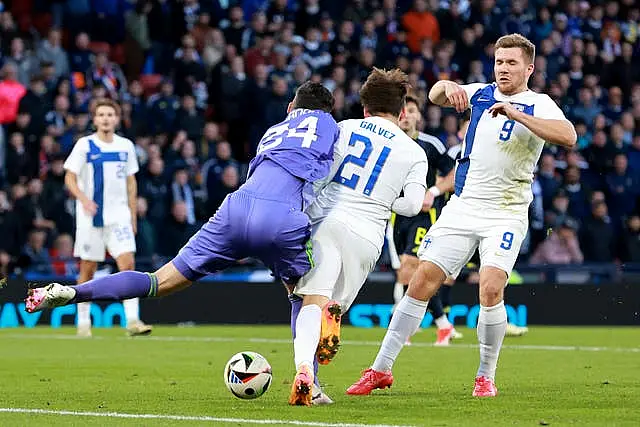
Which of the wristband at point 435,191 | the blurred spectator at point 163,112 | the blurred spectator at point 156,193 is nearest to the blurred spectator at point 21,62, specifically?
the blurred spectator at point 163,112

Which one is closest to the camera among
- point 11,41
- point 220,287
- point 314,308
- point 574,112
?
point 314,308

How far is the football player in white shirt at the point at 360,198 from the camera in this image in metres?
8.19

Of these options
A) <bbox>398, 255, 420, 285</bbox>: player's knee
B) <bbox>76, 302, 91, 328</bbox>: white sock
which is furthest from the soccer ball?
<bbox>76, 302, 91, 328</bbox>: white sock

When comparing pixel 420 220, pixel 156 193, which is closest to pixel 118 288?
pixel 420 220

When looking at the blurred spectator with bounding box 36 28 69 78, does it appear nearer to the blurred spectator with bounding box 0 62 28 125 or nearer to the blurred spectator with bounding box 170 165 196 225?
the blurred spectator with bounding box 0 62 28 125

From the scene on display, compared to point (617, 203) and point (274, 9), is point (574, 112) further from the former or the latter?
point (274, 9)

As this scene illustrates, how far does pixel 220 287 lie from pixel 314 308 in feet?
34.4

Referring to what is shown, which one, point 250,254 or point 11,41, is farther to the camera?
point 11,41

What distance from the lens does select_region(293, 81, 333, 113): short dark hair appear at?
837 cm

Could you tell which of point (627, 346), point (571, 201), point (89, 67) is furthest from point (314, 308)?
point (571, 201)

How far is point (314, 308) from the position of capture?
26.3 ft

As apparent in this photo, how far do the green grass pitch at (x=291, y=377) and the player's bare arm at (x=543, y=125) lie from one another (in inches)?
63.9

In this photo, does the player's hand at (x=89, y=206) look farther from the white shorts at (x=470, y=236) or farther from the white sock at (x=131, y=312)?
the white shorts at (x=470, y=236)

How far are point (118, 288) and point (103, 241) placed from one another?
720 centimetres
